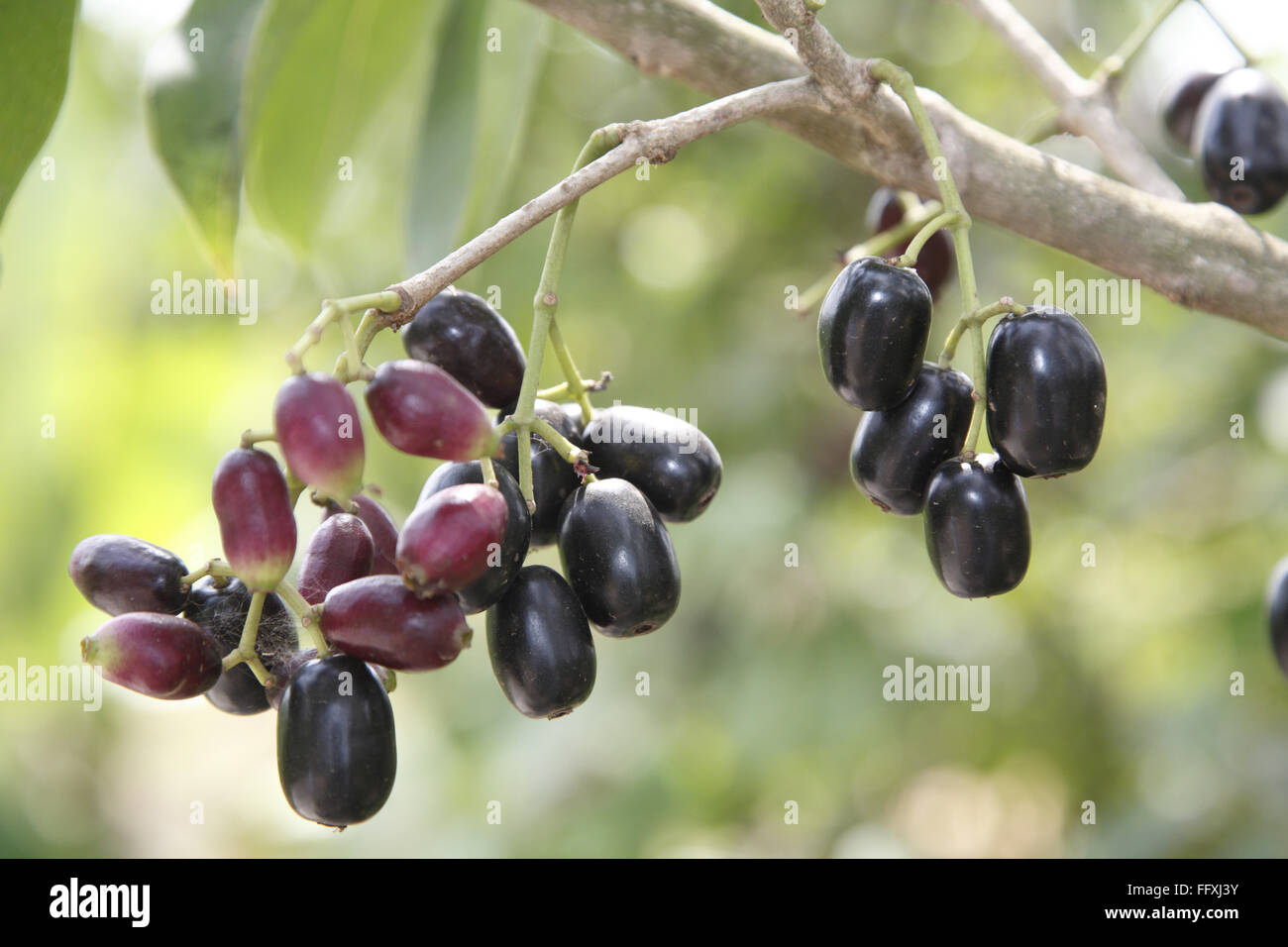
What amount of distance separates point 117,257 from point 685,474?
146 inches

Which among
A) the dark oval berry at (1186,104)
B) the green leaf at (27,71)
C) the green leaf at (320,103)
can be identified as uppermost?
the green leaf at (320,103)

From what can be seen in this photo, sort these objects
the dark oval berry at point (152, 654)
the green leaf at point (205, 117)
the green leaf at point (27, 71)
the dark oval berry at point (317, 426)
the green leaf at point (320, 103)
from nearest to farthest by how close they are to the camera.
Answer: the dark oval berry at point (317, 426) < the dark oval berry at point (152, 654) < the green leaf at point (27, 71) < the green leaf at point (205, 117) < the green leaf at point (320, 103)

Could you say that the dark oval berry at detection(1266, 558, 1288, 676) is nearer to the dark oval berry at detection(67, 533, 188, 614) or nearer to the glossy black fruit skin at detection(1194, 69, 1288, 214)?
the glossy black fruit skin at detection(1194, 69, 1288, 214)

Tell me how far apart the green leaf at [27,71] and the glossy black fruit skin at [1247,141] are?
132cm

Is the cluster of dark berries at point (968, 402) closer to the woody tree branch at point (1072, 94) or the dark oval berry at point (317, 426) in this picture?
the dark oval berry at point (317, 426)

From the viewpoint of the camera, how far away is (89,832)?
5520mm

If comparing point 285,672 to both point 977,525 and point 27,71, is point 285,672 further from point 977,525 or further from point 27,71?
point 27,71

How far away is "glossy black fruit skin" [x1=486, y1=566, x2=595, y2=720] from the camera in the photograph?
2.73 ft

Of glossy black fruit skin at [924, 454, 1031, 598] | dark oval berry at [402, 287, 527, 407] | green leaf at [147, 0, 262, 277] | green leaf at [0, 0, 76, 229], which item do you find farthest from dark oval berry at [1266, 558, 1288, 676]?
green leaf at [0, 0, 76, 229]

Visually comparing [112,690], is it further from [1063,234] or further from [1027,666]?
[1063,234]

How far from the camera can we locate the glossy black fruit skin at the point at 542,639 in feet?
2.73

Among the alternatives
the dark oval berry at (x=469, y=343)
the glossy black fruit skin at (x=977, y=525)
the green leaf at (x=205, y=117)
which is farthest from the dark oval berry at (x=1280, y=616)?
the green leaf at (x=205, y=117)
